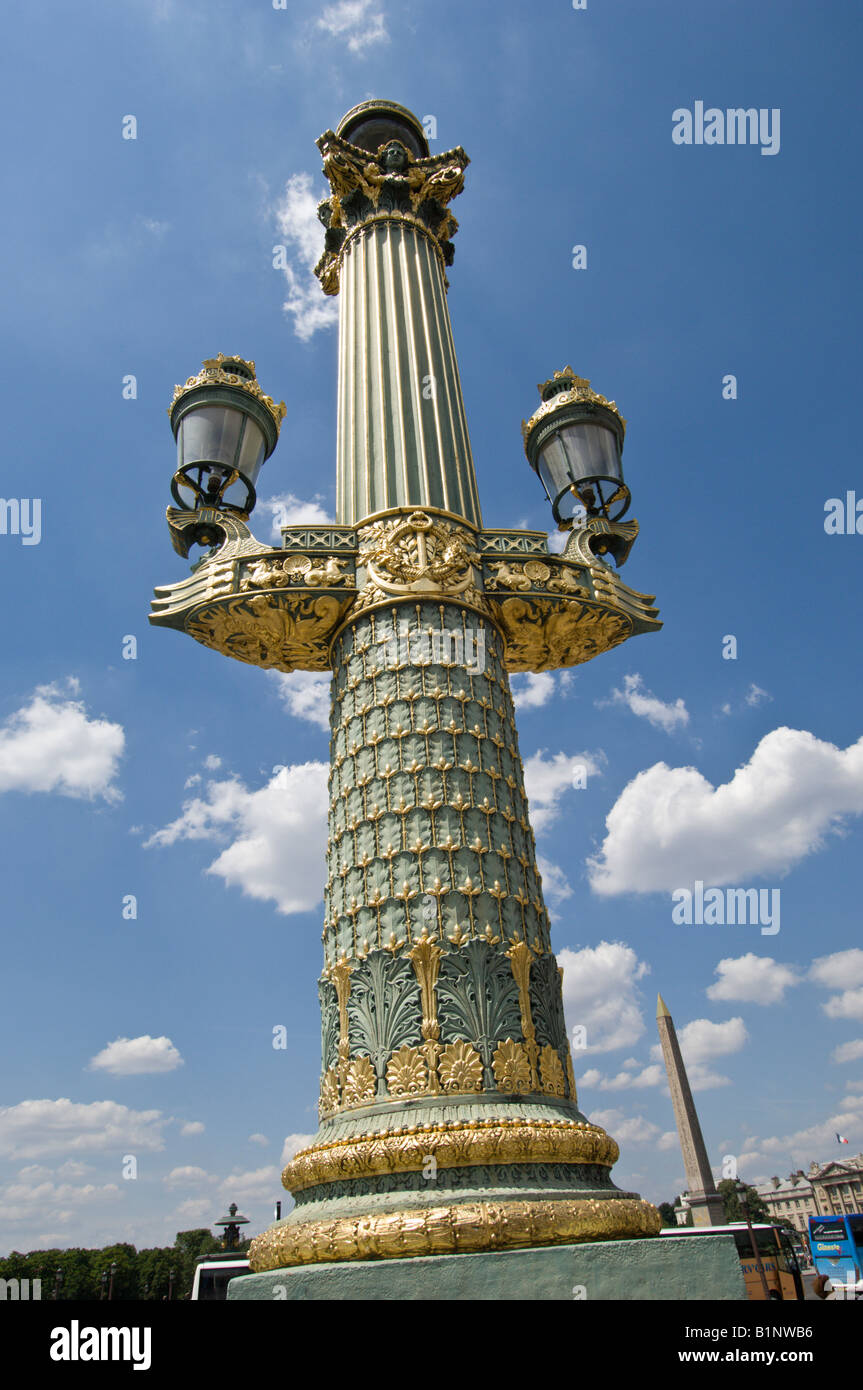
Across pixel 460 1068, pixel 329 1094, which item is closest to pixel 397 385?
pixel 460 1068

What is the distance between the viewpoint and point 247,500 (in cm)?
1241

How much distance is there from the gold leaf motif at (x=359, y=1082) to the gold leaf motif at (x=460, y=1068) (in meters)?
0.66

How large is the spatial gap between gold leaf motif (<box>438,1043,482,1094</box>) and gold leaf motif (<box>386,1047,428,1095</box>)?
0.55 feet

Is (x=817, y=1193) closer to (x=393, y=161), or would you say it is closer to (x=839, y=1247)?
(x=839, y=1247)

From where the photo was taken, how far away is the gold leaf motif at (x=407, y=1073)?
24.3 feet

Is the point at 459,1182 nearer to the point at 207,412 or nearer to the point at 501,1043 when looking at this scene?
the point at 501,1043

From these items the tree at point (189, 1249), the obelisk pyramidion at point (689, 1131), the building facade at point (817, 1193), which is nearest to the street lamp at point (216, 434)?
the obelisk pyramidion at point (689, 1131)

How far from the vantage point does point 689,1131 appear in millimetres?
57438

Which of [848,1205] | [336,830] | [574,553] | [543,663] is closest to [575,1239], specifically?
[336,830]

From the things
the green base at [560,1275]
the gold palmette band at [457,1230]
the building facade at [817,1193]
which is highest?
the gold palmette band at [457,1230]

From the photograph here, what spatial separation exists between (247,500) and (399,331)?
11.0ft

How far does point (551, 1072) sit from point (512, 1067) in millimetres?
534

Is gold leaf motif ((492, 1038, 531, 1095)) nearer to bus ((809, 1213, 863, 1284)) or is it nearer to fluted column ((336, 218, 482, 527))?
fluted column ((336, 218, 482, 527))

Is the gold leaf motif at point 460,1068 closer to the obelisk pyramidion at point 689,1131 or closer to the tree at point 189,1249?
the obelisk pyramidion at point 689,1131
